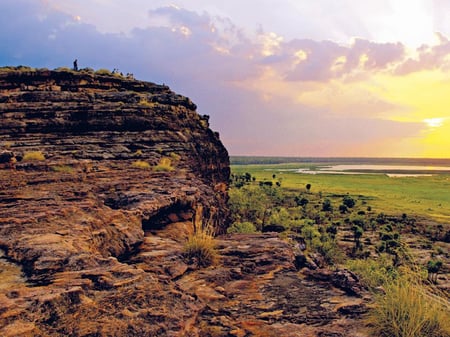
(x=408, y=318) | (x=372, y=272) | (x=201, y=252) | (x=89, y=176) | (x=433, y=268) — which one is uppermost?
(x=89, y=176)

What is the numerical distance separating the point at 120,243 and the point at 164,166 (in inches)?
290

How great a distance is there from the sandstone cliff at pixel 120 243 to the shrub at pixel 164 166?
98mm

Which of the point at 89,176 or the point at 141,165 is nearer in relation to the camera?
the point at 89,176

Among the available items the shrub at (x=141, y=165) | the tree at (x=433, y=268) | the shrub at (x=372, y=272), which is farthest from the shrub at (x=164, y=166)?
the tree at (x=433, y=268)

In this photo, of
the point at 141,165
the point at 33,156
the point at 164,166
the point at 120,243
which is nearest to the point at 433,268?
the point at 164,166

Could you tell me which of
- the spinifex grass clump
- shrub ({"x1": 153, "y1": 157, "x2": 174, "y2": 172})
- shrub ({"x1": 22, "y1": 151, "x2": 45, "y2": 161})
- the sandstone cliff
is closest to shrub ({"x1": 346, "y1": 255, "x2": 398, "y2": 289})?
the spinifex grass clump

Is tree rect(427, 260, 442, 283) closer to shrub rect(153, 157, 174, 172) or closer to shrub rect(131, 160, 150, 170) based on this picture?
shrub rect(153, 157, 174, 172)

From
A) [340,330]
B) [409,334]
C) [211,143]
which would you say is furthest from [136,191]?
[211,143]

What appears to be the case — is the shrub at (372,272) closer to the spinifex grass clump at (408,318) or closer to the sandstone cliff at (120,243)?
the spinifex grass clump at (408,318)

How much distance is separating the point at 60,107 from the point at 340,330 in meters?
17.1

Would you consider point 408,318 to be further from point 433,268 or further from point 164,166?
point 433,268

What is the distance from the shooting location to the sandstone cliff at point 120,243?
5672 mm

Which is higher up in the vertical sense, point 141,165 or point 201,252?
point 141,165

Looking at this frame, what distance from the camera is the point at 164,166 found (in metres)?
16.2
